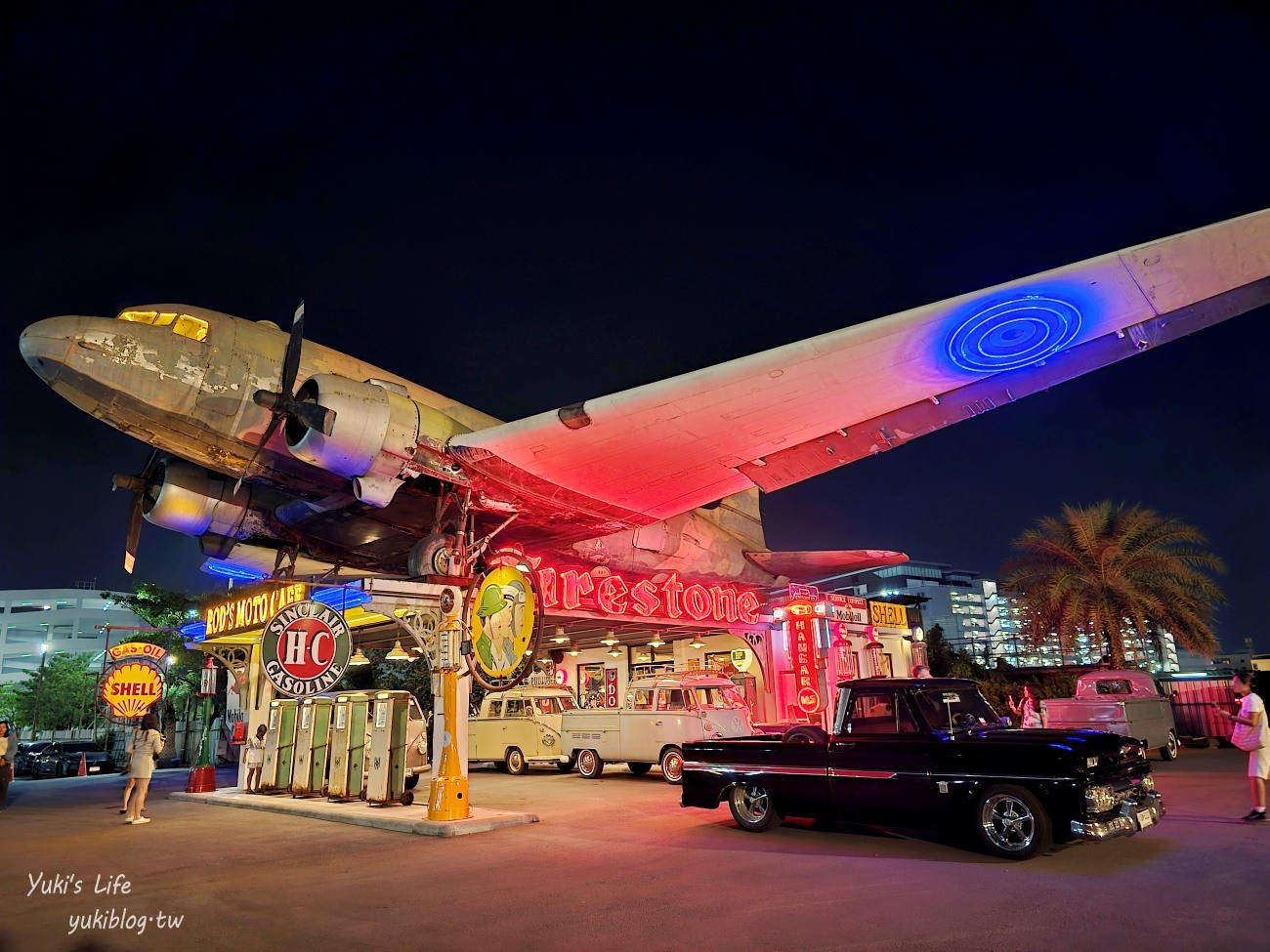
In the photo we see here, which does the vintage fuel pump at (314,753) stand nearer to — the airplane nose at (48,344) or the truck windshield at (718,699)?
the airplane nose at (48,344)

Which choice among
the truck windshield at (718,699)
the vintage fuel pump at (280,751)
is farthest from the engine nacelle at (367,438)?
the truck windshield at (718,699)

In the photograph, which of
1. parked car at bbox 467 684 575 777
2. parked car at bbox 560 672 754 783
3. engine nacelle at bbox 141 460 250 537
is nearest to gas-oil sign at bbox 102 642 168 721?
engine nacelle at bbox 141 460 250 537

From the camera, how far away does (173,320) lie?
46.8 ft

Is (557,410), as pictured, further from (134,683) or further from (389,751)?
(134,683)

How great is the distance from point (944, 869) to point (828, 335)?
722cm

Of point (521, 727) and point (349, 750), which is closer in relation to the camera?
point (349, 750)

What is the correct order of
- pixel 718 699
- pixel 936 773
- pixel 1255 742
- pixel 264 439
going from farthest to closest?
pixel 718 699, pixel 264 439, pixel 1255 742, pixel 936 773

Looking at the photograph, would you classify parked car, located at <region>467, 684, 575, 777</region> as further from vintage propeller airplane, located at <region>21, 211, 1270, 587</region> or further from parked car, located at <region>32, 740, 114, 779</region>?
parked car, located at <region>32, 740, 114, 779</region>

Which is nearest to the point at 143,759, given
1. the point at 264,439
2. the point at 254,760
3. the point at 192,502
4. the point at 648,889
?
the point at 254,760

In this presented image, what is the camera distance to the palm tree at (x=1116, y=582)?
26922 mm

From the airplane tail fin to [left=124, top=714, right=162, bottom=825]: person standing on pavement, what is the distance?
15596 millimetres

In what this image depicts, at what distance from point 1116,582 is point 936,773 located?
Answer: 23626 millimetres

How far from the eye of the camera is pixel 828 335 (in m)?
11.6

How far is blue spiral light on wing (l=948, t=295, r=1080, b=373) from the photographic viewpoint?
1045 cm
